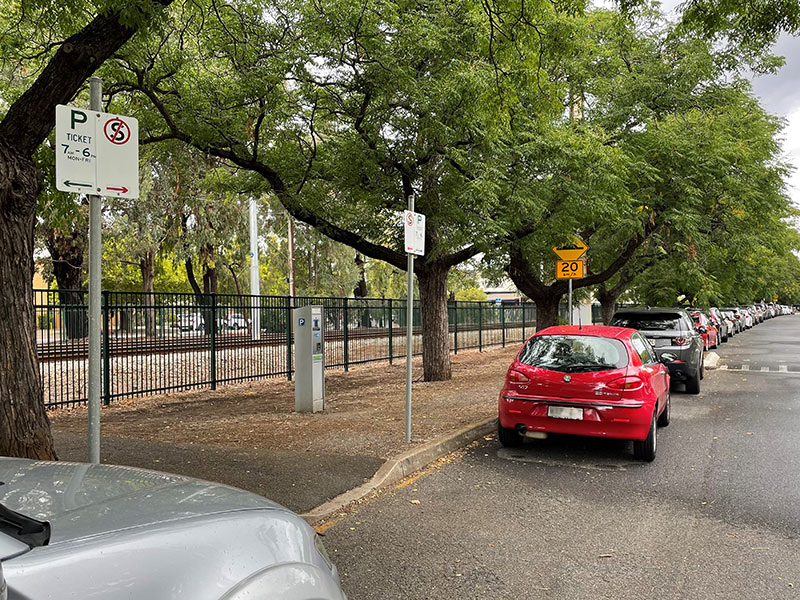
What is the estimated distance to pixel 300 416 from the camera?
32.8ft

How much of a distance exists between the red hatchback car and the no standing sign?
199 inches

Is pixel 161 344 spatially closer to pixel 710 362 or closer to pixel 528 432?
pixel 528 432

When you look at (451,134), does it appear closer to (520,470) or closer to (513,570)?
(520,470)

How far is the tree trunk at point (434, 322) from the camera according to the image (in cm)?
1427

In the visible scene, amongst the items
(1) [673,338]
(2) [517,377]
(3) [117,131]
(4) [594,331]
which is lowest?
(2) [517,377]

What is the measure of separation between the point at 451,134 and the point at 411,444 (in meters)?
5.45

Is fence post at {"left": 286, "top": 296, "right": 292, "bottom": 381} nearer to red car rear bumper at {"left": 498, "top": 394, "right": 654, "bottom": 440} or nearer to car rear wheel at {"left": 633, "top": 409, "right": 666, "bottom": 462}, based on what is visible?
red car rear bumper at {"left": 498, "top": 394, "right": 654, "bottom": 440}

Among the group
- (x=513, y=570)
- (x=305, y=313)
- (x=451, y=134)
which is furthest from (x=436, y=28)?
(x=513, y=570)

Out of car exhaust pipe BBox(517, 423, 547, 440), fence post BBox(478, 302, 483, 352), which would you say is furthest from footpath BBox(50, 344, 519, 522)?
fence post BBox(478, 302, 483, 352)

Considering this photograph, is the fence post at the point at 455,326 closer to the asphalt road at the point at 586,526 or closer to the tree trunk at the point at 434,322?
the tree trunk at the point at 434,322

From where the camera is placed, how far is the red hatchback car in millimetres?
7312

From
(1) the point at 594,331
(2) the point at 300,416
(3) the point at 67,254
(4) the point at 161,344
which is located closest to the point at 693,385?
(1) the point at 594,331

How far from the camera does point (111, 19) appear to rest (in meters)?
5.50

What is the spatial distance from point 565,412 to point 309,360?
439 centimetres
